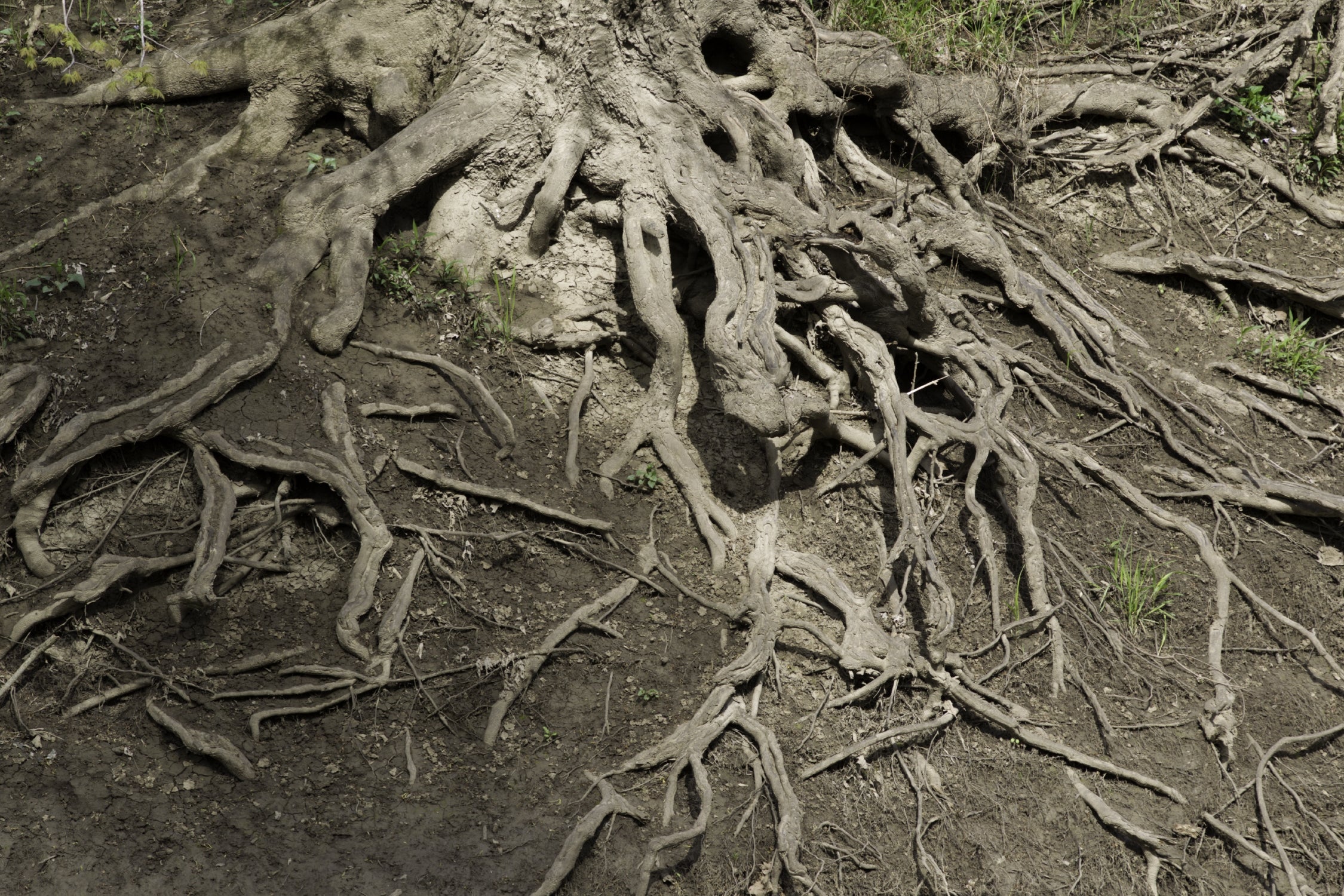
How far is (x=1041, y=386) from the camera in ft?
15.3

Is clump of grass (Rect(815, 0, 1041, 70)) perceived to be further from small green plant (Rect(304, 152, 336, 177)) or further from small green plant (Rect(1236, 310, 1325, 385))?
small green plant (Rect(304, 152, 336, 177))

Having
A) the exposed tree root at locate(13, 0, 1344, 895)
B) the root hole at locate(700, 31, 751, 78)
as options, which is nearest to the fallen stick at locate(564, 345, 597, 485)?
the exposed tree root at locate(13, 0, 1344, 895)

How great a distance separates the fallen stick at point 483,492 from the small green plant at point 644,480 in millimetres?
312

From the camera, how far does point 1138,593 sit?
3924mm

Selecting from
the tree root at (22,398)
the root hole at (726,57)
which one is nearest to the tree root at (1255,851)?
the root hole at (726,57)

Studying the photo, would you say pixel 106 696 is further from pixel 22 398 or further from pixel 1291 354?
pixel 1291 354

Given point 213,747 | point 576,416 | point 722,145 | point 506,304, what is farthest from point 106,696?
point 722,145

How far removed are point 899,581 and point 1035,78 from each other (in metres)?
3.47

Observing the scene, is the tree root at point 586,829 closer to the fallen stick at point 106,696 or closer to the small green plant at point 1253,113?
the fallen stick at point 106,696

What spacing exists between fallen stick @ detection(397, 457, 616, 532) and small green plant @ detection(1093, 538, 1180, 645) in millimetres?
2134

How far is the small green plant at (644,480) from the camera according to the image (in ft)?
13.1

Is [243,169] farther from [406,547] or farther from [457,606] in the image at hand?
[457,606]

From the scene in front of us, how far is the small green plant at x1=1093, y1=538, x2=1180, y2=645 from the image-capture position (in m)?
3.92

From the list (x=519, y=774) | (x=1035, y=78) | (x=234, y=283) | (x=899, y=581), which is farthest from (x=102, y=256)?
(x=1035, y=78)
